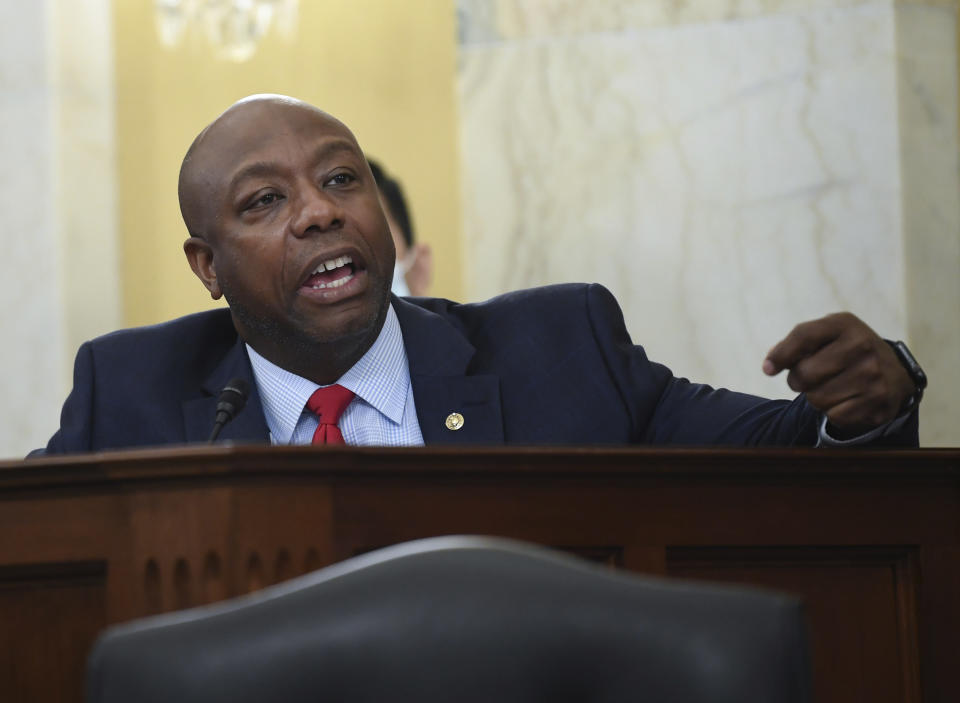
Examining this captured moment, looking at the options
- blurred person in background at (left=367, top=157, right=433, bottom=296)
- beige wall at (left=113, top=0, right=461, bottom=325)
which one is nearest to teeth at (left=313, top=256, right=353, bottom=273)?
blurred person in background at (left=367, top=157, right=433, bottom=296)

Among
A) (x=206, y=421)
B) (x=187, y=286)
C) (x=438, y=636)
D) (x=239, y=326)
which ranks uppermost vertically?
(x=187, y=286)

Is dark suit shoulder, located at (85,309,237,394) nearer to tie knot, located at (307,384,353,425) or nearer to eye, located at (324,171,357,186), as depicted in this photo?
tie knot, located at (307,384,353,425)

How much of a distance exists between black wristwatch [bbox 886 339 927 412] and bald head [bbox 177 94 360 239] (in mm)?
941

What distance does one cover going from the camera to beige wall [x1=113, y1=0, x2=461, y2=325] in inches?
249

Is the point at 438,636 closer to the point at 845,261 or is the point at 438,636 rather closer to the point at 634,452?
the point at 634,452

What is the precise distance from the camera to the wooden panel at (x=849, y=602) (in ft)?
5.51

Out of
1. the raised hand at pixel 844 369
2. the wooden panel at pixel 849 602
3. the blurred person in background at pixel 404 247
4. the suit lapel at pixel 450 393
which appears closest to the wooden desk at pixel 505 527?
the wooden panel at pixel 849 602

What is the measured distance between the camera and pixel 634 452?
160 centimetres

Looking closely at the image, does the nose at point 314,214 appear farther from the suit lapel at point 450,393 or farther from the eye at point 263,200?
the suit lapel at point 450,393

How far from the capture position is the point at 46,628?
1548 mm

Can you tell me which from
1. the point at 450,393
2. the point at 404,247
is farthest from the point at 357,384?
the point at 404,247

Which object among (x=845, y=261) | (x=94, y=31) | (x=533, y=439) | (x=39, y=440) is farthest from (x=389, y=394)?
(x=94, y=31)

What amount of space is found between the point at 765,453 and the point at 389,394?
2.67ft

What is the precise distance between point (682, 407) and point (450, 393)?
0.37m
